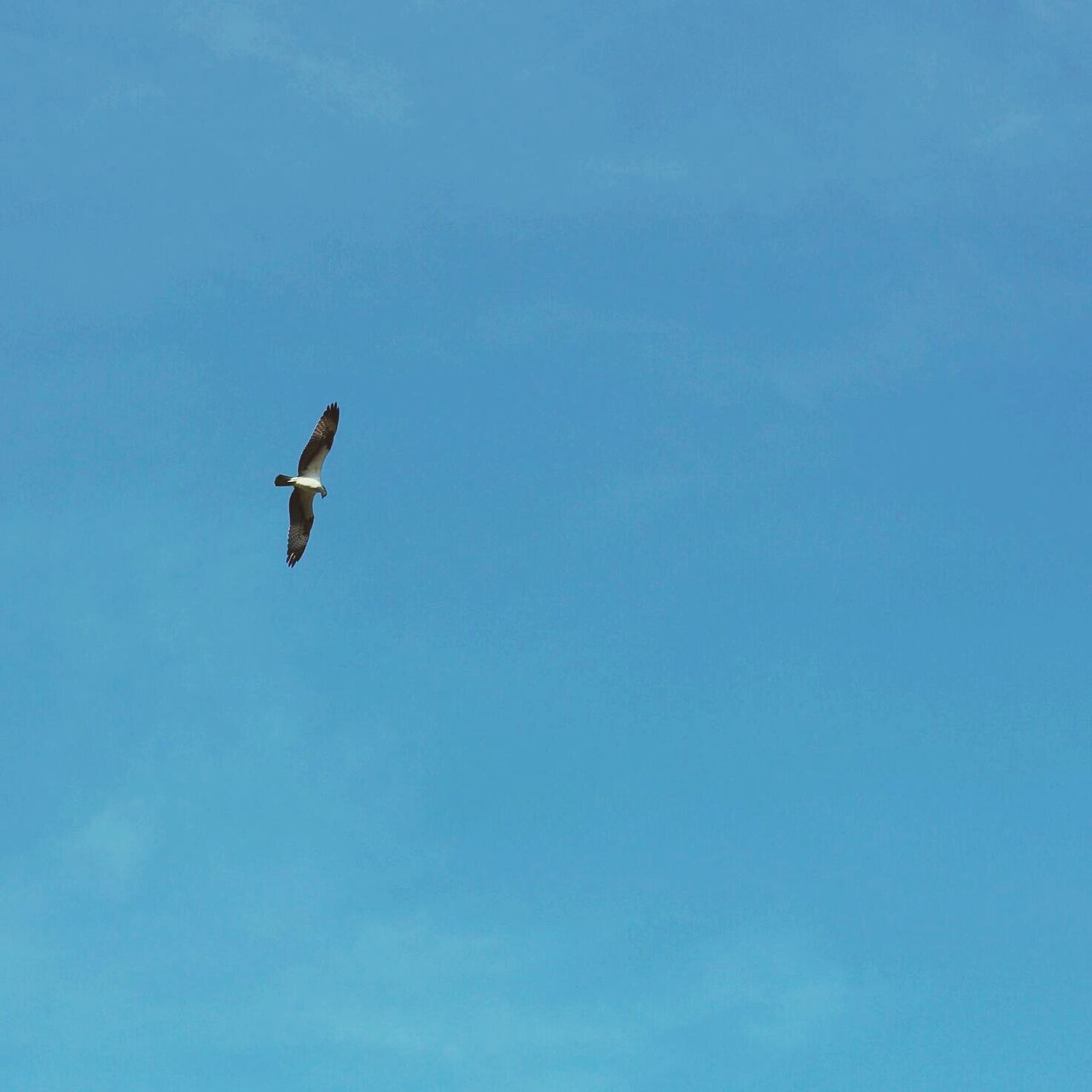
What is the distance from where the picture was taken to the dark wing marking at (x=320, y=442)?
75.9m

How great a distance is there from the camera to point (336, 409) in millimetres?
76250

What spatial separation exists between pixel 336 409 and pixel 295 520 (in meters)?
6.19

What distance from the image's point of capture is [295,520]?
79.1m

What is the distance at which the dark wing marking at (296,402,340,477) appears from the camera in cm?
7588

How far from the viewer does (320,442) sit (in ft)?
249
